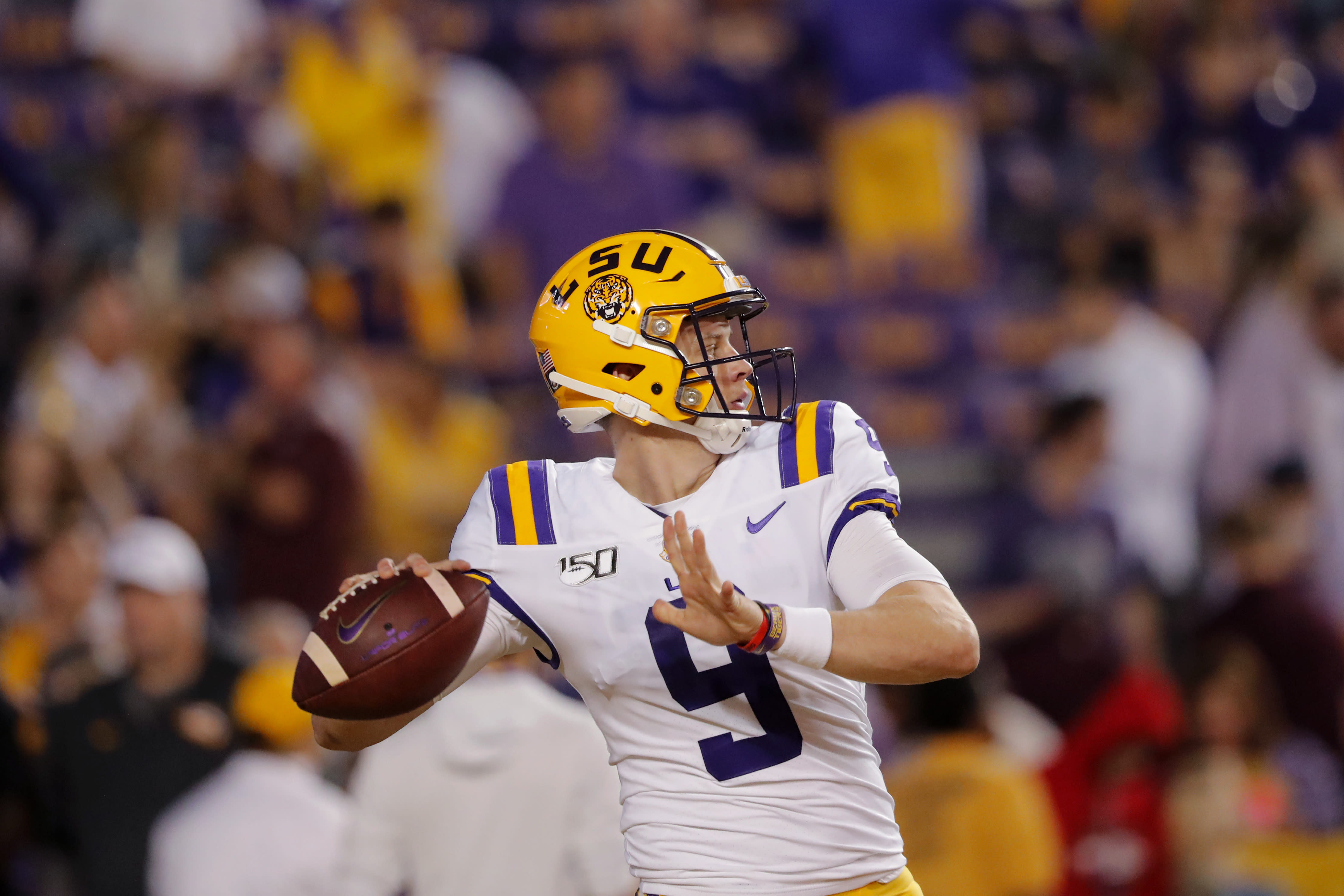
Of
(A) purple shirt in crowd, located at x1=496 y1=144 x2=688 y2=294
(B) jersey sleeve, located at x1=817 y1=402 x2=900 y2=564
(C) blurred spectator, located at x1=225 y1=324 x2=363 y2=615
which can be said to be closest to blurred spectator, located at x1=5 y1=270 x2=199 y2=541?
(C) blurred spectator, located at x1=225 y1=324 x2=363 y2=615

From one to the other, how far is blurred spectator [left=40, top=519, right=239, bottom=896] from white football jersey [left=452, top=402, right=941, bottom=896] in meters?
2.53

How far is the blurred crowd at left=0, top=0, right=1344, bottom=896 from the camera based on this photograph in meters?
5.27

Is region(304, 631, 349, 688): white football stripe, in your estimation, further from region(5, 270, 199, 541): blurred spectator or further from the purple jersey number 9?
region(5, 270, 199, 541): blurred spectator

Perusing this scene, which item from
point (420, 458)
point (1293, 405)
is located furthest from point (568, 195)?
point (1293, 405)

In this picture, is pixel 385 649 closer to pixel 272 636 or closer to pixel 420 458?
pixel 272 636

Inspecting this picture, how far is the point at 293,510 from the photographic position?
6.62 metres

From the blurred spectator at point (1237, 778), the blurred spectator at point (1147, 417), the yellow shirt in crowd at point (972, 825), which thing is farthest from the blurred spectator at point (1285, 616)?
the yellow shirt in crowd at point (972, 825)

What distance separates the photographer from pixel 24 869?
17.8ft

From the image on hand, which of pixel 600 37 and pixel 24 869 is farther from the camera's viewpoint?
pixel 600 37

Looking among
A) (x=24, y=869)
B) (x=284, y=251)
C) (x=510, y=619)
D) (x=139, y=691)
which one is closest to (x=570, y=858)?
(x=510, y=619)

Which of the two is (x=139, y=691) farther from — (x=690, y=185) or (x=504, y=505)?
(x=690, y=185)

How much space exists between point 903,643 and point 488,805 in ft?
5.96

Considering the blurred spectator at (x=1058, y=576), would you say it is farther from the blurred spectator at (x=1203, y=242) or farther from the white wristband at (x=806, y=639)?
the white wristband at (x=806, y=639)

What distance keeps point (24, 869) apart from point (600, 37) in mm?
5465
